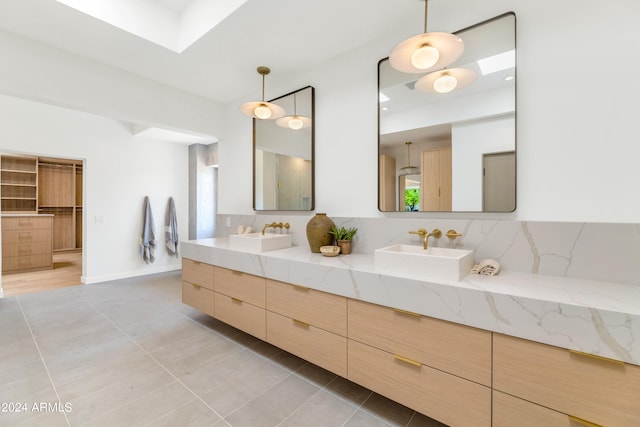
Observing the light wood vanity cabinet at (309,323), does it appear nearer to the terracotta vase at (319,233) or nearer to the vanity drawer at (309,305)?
the vanity drawer at (309,305)

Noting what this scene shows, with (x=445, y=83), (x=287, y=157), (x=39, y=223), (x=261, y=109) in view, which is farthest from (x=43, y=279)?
(x=445, y=83)


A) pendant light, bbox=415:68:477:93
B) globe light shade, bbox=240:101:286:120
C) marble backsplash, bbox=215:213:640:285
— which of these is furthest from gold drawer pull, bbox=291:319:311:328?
pendant light, bbox=415:68:477:93

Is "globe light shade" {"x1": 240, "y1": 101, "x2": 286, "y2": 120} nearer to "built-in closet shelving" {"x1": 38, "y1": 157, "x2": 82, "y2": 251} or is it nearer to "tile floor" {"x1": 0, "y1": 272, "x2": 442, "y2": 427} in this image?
"tile floor" {"x1": 0, "y1": 272, "x2": 442, "y2": 427}

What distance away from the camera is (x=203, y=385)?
184 cm

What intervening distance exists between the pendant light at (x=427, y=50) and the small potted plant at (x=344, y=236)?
48.0 inches

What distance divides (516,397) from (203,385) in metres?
1.79

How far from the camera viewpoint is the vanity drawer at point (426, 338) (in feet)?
3.95

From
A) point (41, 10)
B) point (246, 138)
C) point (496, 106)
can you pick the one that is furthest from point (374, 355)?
point (41, 10)

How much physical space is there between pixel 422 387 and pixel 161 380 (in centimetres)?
171

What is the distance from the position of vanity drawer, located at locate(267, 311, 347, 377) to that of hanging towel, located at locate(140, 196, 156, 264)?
3.88 metres

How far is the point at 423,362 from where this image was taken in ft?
4.42

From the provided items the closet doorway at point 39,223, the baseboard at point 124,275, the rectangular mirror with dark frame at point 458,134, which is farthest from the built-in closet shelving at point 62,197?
the rectangular mirror with dark frame at point 458,134

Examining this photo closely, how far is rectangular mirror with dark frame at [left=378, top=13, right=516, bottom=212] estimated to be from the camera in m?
1.65

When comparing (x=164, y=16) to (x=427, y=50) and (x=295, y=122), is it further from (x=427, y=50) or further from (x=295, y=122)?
(x=427, y=50)
